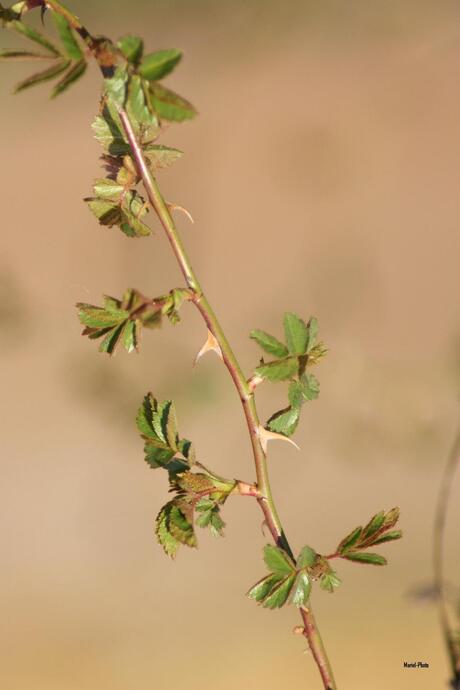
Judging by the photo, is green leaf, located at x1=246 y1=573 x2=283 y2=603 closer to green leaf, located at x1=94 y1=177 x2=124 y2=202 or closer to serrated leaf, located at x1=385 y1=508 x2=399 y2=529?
serrated leaf, located at x1=385 y1=508 x2=399 y2=529

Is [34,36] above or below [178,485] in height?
above

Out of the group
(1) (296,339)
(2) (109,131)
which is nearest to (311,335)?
(1) (296,339)

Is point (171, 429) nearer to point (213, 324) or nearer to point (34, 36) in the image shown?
point (213, 324)

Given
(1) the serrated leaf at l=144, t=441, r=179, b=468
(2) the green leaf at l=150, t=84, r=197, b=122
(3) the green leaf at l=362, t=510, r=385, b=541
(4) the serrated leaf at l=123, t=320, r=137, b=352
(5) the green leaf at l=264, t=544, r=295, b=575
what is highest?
(2) the green leaf at l=150, t=84, r=197, b=122

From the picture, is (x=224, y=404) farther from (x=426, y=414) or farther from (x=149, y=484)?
(x=426, y=414)

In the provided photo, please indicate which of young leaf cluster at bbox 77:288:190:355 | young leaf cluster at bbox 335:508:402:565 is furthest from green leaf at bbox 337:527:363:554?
young leaf cluster at bbox 77:288:190:355
